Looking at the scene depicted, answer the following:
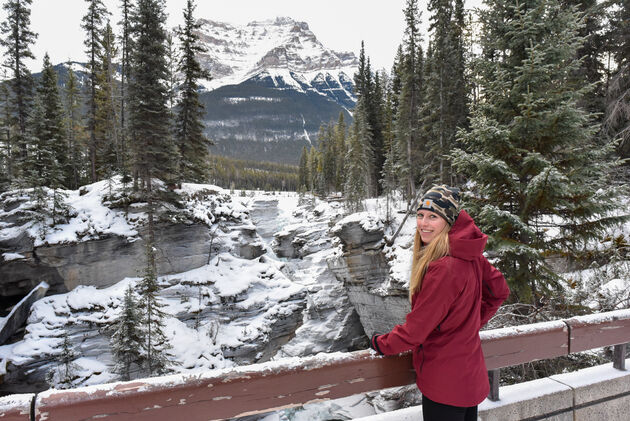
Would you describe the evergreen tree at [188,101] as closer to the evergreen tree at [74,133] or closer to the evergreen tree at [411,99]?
the evergreen tree at [74,133]

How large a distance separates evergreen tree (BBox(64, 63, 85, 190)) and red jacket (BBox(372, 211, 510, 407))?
1317 inches

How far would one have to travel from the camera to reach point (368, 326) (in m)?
23.1

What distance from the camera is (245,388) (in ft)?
6.47

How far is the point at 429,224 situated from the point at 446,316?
58 centimetres

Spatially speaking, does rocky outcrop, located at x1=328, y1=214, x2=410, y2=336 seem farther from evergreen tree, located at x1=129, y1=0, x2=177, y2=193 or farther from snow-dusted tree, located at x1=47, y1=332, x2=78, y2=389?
snow-dusted tree, located at x1=47, y1=332, x2=78, y2=389

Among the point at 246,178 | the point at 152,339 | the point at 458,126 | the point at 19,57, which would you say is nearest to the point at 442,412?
the point at 152,339

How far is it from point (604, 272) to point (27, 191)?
80.9 ft

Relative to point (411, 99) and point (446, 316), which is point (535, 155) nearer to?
point (446, 316)

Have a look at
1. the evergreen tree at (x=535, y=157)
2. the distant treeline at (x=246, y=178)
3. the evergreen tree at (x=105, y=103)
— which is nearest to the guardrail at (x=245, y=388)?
the evergreen tree at (x=535, y=157)

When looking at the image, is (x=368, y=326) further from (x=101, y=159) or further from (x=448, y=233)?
(x=101, y=159)

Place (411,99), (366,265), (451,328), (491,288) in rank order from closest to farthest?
(451,328), (491,288), (366,265), (411,99)

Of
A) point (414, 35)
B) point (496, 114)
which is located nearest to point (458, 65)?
point (414, 35)

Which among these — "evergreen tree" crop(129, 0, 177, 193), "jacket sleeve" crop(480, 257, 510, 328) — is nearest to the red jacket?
"jacket sleeve" crop(480, 257, 510, 328)

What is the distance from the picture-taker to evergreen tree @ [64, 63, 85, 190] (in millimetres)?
28609
